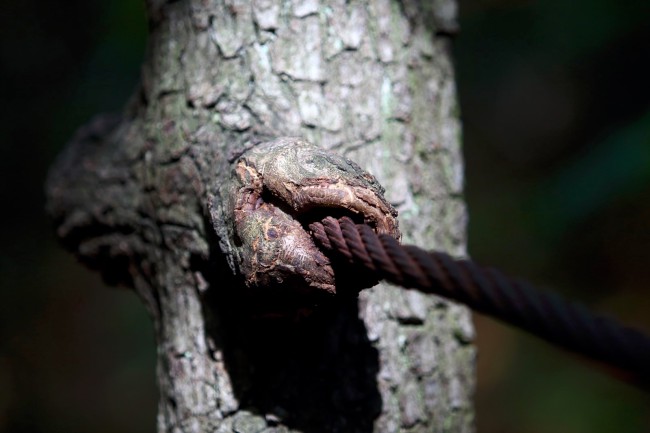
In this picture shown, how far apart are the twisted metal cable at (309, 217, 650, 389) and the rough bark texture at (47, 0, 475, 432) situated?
0.64 feet

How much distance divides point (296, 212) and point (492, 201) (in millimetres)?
2330

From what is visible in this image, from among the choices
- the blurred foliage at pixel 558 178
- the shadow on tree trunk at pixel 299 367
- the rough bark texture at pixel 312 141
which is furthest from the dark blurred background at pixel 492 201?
the shadow on tree trunk at pixel 299 367

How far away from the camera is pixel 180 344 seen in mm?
877

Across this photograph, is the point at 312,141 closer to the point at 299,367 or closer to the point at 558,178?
the point at 299,367

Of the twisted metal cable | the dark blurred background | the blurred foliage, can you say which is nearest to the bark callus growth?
the twisted metal cable

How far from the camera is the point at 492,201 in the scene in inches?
112

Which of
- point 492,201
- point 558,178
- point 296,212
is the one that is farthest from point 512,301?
point 492,201

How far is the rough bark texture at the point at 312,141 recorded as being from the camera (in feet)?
2.68

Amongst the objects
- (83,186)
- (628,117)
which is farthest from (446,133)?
(628,117)

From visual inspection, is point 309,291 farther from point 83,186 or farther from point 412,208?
point 83,186

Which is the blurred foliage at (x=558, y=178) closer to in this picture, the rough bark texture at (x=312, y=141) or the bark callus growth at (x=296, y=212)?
the rough bark texture at (x=312, y=141)

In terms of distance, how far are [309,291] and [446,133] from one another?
44 centimetres

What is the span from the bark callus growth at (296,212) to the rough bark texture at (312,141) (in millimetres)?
56

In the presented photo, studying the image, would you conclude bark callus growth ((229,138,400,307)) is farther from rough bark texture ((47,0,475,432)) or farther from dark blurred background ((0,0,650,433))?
dark blurred background ((0,0,650,433))
